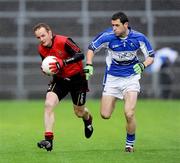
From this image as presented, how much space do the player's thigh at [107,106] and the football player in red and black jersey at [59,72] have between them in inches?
25.2

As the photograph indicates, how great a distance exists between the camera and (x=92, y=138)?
1452cm

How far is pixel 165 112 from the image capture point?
2108 cm

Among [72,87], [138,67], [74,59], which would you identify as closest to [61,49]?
[74,59]

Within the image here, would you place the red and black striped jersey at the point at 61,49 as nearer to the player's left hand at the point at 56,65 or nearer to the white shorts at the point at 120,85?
the player's left hand at the point at 56,65

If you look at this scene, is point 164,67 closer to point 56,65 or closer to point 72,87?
point 72,87

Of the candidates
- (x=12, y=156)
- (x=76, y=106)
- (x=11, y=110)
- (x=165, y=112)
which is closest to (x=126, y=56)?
(x=76, y=106)

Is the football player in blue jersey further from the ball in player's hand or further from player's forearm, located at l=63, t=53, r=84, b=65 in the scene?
the ball in player's hand

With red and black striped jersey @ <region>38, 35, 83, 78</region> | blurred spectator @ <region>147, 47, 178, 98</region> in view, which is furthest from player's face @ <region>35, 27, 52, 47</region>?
blurred spectator @ <region>147, 47, 178, 98</region>

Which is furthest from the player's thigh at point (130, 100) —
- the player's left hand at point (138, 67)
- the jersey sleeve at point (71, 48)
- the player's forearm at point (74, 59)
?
the jersey sleeve at point (71, 48)

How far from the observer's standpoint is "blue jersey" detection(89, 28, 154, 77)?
41.1 ft

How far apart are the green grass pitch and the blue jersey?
1255 millimetres

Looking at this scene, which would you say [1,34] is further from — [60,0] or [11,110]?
[11,110]

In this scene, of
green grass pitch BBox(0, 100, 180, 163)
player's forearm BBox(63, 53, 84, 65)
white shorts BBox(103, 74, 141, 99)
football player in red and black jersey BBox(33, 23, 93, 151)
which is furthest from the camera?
white shorts BBox(103, 74, 141, 99)

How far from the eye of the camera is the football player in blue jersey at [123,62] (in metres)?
12.3
